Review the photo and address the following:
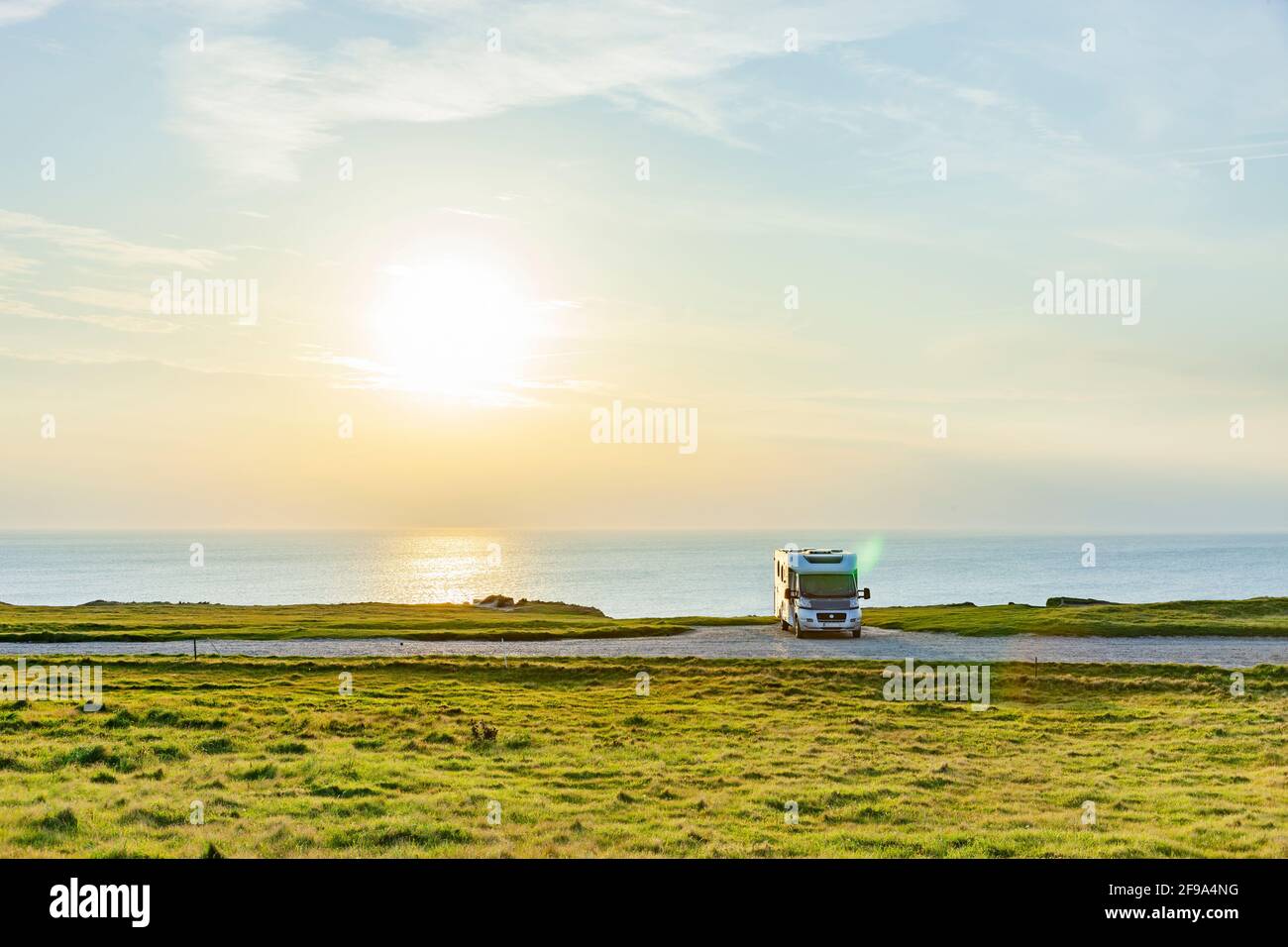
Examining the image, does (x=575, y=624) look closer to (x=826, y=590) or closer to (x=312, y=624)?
(x=312, y=624)

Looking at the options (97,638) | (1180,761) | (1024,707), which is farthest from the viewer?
(97,638)

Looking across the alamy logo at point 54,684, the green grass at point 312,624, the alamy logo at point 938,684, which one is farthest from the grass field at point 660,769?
the green grass at point 312,624

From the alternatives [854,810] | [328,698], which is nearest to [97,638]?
[328,698]

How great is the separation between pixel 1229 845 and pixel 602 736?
48.3 feet

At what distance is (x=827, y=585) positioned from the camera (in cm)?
4881

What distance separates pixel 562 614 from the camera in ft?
294

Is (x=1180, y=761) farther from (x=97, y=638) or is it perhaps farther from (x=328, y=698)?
(x=97, y=638)

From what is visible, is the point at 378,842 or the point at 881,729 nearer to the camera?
the point at 378,842
